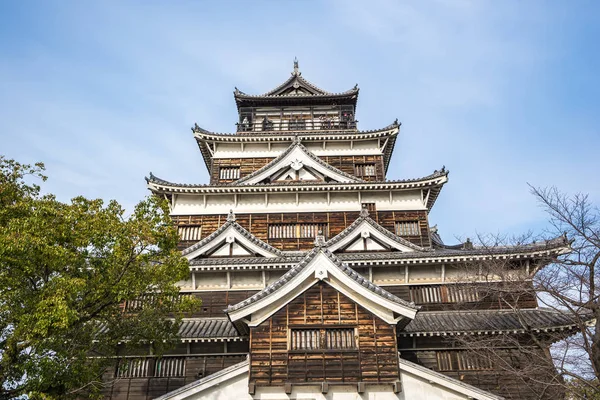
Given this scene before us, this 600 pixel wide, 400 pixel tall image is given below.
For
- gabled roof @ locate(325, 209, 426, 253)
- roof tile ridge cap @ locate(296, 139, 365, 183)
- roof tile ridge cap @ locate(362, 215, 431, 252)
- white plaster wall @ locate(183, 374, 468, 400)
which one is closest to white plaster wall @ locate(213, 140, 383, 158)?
roof tile ridge cap @ locate(296, 139, 365, 183)

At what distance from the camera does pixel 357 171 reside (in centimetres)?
2756

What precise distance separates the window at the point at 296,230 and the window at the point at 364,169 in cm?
497

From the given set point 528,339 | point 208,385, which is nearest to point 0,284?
point 208,385

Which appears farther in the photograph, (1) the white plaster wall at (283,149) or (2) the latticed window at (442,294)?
(1) the white plaster wall at (283,149)

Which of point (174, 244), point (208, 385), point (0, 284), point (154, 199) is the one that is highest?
point (154, 199)

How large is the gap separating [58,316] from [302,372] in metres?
7.54

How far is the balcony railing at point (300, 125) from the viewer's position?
1186 inches

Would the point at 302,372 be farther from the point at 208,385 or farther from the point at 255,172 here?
the point at 255,172

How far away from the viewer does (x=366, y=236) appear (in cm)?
2175

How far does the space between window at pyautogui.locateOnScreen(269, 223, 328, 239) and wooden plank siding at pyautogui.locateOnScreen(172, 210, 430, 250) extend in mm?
175

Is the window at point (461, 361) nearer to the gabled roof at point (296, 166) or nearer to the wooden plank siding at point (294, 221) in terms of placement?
the wooden plank siding at point (294, 221)

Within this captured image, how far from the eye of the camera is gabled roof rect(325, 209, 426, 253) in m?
21.3

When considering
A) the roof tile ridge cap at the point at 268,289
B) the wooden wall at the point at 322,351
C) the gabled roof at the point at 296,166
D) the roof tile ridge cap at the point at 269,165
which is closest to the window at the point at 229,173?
the roof tile ridge cap at the point at 269,165

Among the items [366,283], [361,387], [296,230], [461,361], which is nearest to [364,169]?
[296,230]
